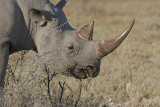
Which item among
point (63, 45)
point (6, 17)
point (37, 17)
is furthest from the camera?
point (63, 45)

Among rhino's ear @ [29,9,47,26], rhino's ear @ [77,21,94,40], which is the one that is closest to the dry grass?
rhino's ear @ [77,21,94,40]

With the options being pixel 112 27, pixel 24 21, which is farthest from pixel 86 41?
pixel 112 27

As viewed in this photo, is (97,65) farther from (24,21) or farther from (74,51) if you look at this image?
(24,21)

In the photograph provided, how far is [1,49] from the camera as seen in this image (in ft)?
17.3

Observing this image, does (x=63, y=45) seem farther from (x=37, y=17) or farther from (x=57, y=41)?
(x=37, y=17)

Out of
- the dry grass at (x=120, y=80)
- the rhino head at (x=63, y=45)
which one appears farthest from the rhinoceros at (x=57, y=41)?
the dry grass at (x=120, y=80)

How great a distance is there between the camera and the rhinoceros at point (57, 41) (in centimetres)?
557

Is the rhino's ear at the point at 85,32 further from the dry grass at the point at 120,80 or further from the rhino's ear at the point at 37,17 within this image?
the rhino's ear at the point at 37,17

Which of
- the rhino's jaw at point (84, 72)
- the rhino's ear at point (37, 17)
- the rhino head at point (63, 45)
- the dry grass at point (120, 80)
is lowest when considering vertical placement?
the dry grass at point (120, 80)

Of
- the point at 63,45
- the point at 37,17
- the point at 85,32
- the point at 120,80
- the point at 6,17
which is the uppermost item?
the point at 6,17

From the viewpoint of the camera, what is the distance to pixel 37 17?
5.66 meters

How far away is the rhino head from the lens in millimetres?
5699

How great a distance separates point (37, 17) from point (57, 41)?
1.49 ft

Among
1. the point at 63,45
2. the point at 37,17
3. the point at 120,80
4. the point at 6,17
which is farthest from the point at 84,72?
the point at 120,80
